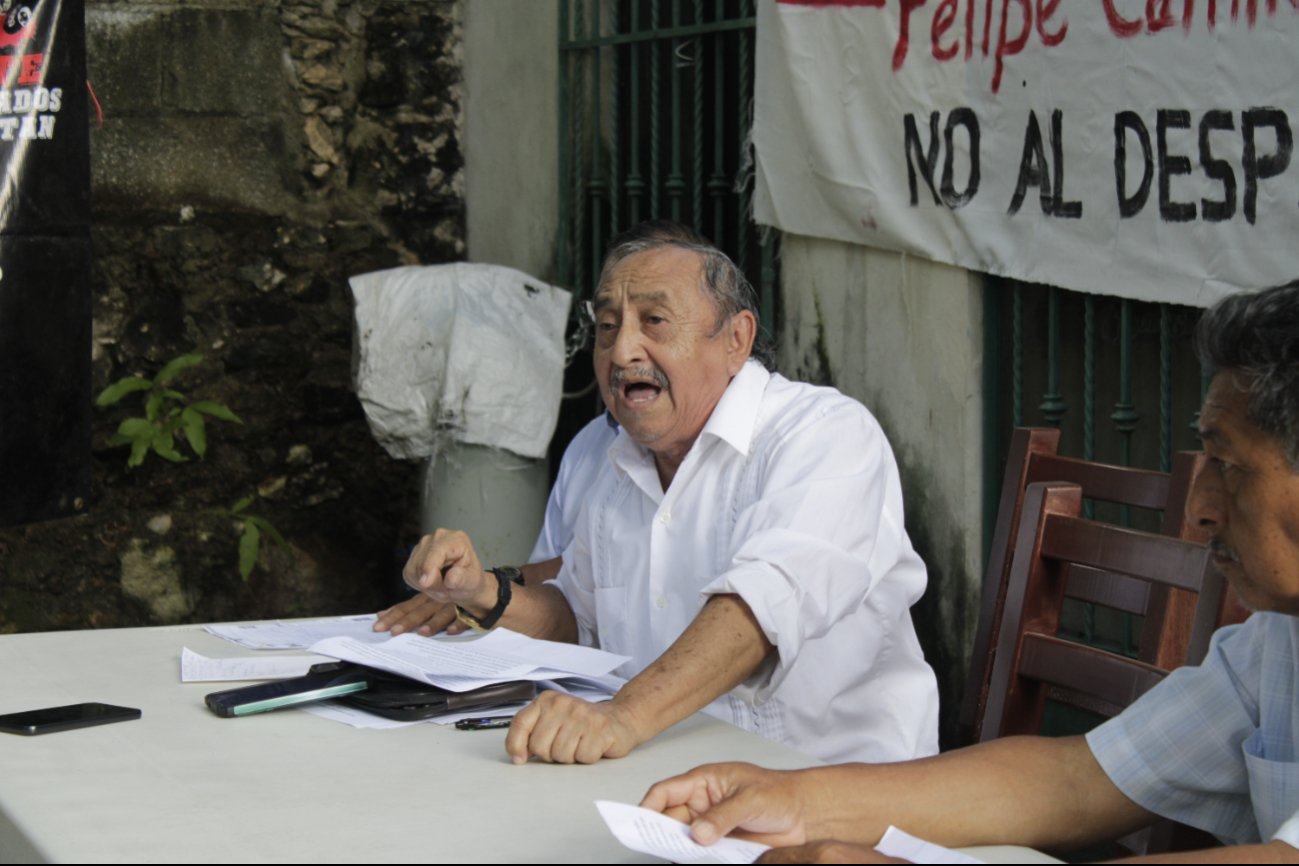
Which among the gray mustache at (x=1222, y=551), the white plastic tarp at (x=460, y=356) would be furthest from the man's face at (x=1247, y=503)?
the white plastic tarp at (x=460, y=356)

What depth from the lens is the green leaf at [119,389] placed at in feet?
15.9

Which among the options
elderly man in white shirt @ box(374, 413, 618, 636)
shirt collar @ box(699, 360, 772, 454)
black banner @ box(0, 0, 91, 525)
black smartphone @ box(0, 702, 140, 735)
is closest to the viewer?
black smartphone @ box(0, 702, 140, 735)

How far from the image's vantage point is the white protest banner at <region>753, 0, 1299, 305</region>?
274 centimetres

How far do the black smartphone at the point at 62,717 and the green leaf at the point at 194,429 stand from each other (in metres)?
2.96

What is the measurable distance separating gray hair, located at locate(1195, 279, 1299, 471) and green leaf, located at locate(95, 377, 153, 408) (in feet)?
12.6

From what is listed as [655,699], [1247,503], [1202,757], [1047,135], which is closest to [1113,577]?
[1202,757]

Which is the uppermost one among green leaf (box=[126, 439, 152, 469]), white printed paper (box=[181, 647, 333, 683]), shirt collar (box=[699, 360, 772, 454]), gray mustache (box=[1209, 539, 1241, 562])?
shirt collar (box=[699, 360, 772, 454])

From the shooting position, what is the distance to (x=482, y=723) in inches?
75.9

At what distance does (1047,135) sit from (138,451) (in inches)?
113

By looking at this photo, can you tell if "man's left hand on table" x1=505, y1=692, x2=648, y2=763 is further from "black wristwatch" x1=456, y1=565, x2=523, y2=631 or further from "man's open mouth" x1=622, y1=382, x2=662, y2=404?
"man's open mouth" x1=622, y1=382, x2=662, y2=404

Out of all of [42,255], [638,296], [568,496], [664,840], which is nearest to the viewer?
[664,840]

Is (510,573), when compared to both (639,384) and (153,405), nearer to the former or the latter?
(639,384)

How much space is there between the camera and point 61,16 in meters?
3.92

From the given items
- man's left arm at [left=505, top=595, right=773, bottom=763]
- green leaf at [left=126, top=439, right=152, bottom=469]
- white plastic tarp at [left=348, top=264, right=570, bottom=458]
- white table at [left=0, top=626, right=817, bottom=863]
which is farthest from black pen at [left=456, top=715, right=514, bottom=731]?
green leaf at [left=126, top=439, right=152, bottom=469]
